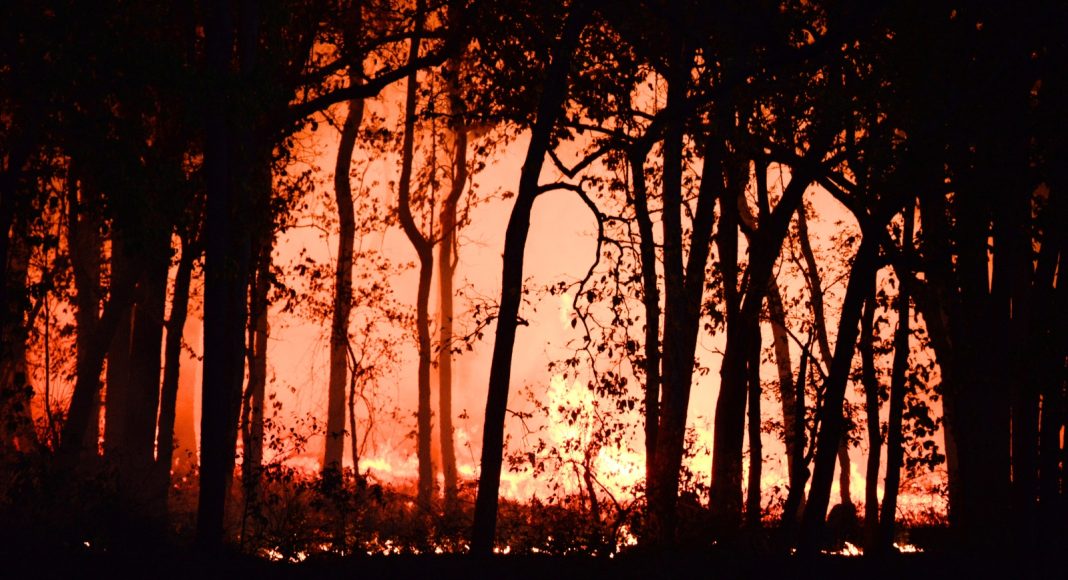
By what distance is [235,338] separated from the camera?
13.1m

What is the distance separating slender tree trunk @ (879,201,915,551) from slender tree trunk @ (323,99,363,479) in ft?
39.5

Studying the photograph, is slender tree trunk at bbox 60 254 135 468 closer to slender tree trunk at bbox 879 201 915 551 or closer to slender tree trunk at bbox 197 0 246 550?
slender tree trunk at bbox 197 0 246 550

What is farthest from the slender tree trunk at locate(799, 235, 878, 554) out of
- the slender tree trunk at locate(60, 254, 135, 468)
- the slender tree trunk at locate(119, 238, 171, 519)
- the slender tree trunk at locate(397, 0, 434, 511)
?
the slender tree trunk at locate(397, 0, 434, 511)

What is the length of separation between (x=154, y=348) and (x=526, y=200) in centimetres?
701

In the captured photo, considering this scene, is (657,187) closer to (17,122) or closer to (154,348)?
(154,348)

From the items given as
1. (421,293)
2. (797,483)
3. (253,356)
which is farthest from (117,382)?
(797,483)

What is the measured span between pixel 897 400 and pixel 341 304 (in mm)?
12483

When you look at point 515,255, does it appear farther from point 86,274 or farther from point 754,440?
point 86,274

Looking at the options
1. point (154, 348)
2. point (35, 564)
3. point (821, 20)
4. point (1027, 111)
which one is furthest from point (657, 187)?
point (35, 564)

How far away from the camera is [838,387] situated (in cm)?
1238

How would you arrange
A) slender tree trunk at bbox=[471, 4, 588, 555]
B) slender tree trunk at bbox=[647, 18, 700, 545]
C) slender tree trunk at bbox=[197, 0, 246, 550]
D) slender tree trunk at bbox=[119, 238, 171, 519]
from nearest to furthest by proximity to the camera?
slender tree trunk at bbox=[197, 0, 246, 550] < slender tree trunk at bbox=[471, 4, 588, 555] < slender tree trunk at bbox=[647, 18, 700, 545] < slender tree trunk at bbox=[119, 238, 171, 519]

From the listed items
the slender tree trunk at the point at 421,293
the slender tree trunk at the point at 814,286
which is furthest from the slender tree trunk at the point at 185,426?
the slender tree trunk at the point at 814,286

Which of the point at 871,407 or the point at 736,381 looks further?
the point at 736,381

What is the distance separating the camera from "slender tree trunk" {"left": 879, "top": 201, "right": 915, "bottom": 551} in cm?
1362
